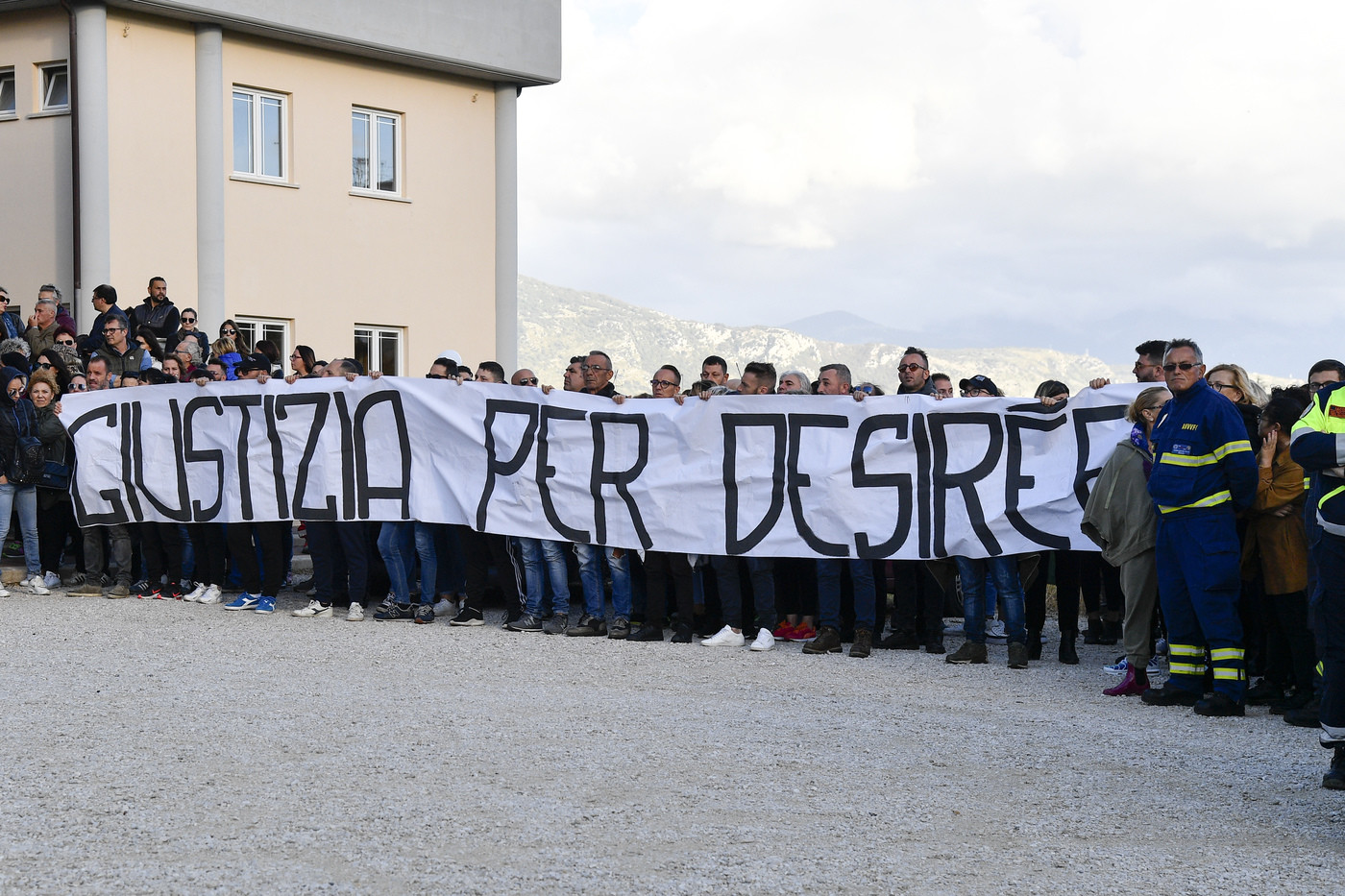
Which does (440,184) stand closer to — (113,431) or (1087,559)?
(113,431)

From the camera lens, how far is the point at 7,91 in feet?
68.6

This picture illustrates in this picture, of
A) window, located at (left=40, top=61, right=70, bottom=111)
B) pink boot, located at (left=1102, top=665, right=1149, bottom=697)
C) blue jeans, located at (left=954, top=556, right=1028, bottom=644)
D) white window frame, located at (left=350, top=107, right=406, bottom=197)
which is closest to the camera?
pink boot, located at (left=1102, top=665, right=1149, bottom=697)

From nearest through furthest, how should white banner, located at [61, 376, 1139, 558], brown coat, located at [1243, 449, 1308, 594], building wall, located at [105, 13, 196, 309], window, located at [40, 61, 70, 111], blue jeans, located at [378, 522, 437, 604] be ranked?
brown coat, located at [1243, 449, 1308, 594] < white banner, located at [61, 376, 1139, 558] < blue jeans, located at [378, 522, 437, 604] < building wall, located at [105, 13, 196, 309] < window, located at [40, 61, 70, 111]

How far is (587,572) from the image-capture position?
1048cm

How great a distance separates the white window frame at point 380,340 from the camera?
2275cm

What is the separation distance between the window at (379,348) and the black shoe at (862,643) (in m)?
14.8

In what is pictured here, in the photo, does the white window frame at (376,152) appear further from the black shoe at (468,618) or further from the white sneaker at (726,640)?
the white sneaker at (726,640)

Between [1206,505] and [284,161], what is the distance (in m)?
17.9

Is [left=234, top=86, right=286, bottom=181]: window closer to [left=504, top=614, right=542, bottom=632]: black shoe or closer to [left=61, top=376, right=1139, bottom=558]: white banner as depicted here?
[left=61, top=376, right=1139, bottom=558]: white banner

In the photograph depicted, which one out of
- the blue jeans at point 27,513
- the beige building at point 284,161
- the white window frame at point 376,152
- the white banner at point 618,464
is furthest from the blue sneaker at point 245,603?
the white window frame at point 376,152

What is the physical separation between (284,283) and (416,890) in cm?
1859

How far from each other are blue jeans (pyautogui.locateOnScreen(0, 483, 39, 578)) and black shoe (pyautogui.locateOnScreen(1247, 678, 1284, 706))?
10307 millimetres

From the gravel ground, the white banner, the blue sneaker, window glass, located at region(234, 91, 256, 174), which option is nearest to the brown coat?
the gravel ground

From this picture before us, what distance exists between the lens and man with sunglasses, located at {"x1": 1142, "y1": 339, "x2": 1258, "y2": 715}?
25.0ft
